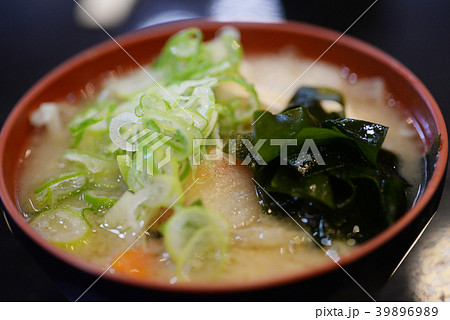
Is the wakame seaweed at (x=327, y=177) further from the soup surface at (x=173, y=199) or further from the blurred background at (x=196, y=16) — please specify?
the blurred background at (x=196, y=16)

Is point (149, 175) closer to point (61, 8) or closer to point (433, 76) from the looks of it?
point (433, 76)

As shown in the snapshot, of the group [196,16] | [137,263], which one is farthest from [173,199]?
[196,16]

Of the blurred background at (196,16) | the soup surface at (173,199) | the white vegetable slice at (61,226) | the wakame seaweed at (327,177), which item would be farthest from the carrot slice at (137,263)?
the blurred background at (196,16)

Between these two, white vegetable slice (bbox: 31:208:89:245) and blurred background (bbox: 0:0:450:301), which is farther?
blurred background (bbox: 0:0:450:301)

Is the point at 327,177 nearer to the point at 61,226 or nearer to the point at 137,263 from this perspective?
the point at 137,263

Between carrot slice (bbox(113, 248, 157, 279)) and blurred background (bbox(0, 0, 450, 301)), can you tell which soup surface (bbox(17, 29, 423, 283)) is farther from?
blurred background (bbox(0, 0, 450, 301))

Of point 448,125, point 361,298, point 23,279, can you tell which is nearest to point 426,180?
point 361,298

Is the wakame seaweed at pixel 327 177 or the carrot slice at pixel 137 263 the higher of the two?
the wakame seaweed at pixel 327 177

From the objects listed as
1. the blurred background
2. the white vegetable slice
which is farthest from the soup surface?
the blurred background
